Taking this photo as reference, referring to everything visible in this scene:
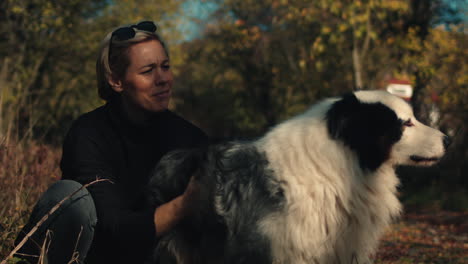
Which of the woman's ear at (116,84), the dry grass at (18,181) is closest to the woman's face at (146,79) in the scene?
the woman's ear at (116,84)

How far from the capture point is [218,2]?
19.2m

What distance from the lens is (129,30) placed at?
3125 millimetres

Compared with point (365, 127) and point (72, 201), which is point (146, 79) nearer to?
point (72, 201)

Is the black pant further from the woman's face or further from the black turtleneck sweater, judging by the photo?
the woman's face

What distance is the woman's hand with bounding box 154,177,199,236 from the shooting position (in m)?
2.71

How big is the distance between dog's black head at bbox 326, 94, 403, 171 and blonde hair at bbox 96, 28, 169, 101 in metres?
1.26

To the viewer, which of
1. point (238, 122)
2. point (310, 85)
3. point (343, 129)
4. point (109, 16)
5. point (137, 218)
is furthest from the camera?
point (238, 122)

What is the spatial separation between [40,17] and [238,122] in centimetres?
1310

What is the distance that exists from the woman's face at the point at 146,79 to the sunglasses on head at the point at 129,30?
0.27ft


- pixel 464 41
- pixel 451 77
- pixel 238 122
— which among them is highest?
pixel 464 41

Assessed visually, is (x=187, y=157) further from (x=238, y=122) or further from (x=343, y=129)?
(x=238, y=122)

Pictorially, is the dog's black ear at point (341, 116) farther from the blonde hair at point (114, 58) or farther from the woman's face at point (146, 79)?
the blonde hair at point (114, 58)

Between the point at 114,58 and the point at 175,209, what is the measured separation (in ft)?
3.73

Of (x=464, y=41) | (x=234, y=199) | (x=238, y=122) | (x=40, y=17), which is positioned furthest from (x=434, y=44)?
(x=238, y=122)
